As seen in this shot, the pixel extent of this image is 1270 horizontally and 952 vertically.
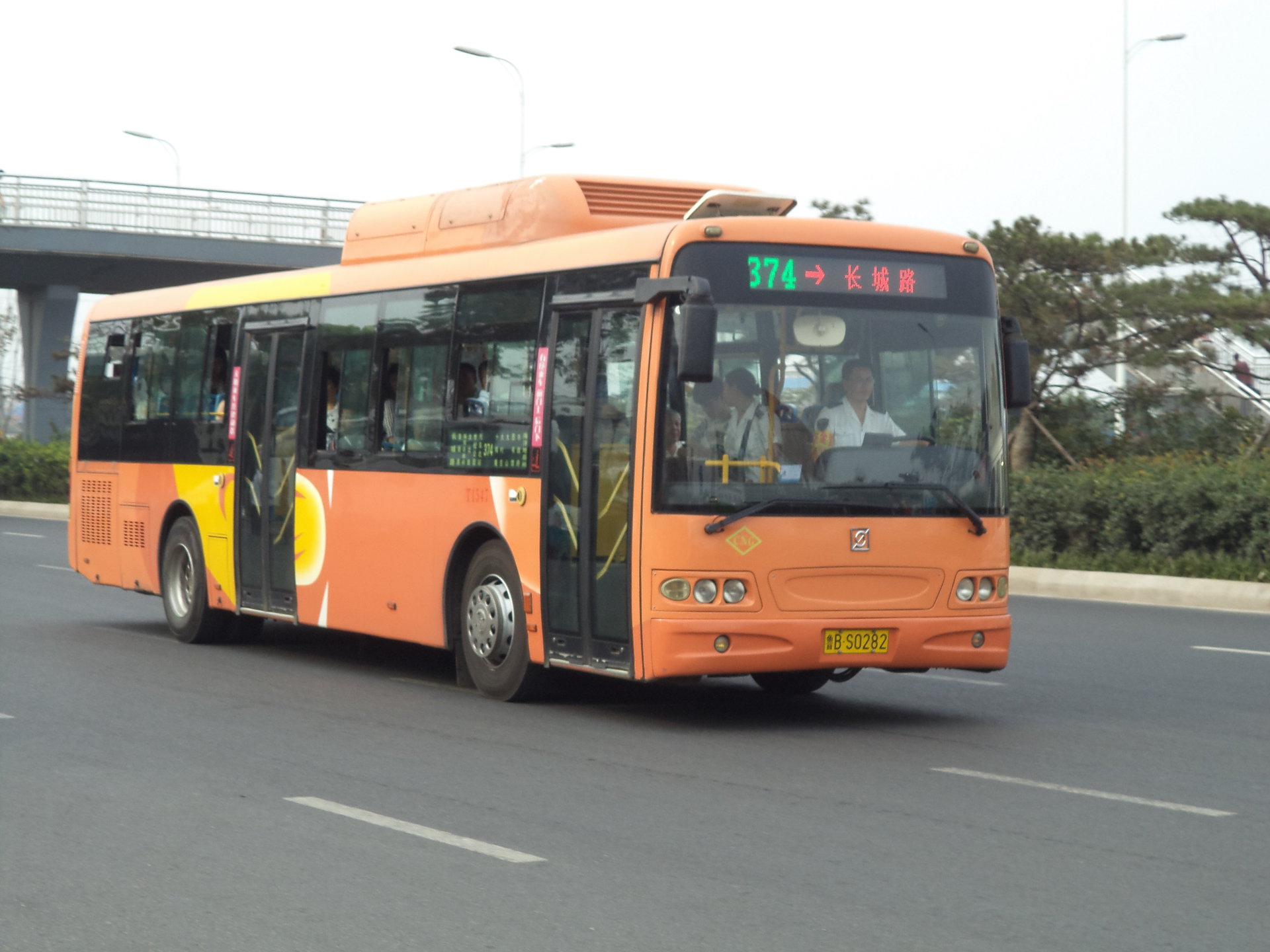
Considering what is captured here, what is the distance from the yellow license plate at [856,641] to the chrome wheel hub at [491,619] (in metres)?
2.11

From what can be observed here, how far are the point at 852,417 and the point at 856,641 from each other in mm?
1222

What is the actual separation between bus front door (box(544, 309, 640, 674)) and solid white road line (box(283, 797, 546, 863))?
8.26 feet

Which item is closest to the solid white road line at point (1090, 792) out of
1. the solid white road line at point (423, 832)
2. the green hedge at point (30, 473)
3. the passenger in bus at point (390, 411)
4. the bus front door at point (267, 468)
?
the solid white road line at point (423, 832)

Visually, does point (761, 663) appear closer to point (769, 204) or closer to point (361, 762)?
point (361, 762)

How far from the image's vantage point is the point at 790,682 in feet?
39.4

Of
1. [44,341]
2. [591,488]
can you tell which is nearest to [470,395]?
[591,488]

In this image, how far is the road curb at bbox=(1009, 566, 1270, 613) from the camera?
61.2 feet

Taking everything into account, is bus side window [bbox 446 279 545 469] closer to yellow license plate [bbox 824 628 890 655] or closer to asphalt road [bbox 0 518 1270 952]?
asphalt road [bbox 0 518 1270 952]

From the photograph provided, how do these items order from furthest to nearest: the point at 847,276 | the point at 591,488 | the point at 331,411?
1. the point at 331,411
2. the point at 591,488
3. the point at 847,276

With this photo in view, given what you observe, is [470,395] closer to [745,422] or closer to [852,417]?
[745,422]

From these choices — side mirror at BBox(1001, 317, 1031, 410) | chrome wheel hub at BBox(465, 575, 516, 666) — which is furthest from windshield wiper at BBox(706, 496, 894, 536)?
chrome wheel hub at BBox(465, 575, 516, 666)

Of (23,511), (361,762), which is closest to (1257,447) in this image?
(361,762)

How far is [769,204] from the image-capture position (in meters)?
11.1

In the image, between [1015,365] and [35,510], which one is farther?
[35,510]
